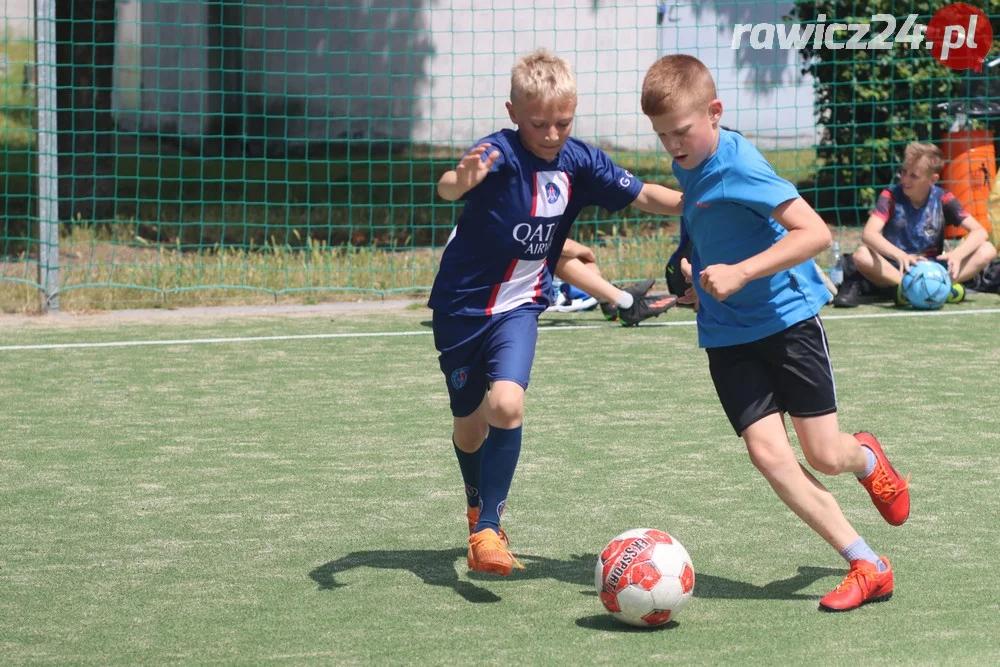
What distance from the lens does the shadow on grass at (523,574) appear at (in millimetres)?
4148

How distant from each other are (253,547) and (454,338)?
0.99 meters

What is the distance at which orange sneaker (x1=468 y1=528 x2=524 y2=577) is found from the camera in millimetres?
4137

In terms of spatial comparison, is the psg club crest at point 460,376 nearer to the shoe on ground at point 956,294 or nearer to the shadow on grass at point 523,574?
the shadow on grass at point 523,574

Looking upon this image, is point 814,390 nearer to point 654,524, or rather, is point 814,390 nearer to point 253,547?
point 654,524

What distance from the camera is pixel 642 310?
955 cm

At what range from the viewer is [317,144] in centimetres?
1953

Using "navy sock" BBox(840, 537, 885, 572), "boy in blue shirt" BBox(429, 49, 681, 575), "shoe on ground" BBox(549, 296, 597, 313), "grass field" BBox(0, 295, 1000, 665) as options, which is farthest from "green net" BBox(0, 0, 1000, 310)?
"navy sock" BBox(840, 537, 885, 572)

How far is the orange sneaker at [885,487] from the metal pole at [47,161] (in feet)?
24.9

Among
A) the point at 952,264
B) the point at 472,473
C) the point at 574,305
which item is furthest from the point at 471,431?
the point at 952,264

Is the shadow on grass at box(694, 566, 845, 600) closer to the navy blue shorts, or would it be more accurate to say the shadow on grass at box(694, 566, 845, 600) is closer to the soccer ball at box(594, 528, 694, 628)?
the soccer ball at box(594, 528, 694, 628)

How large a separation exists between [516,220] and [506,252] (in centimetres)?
12

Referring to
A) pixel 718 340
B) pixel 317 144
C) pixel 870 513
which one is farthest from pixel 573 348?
pixel 317 144

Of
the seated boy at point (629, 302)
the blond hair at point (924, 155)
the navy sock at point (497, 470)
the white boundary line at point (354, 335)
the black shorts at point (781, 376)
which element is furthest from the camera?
the blond hair at point (924, 155)

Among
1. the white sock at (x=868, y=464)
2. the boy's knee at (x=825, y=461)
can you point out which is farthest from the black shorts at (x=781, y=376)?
the white sock at (x=868, y=464)
